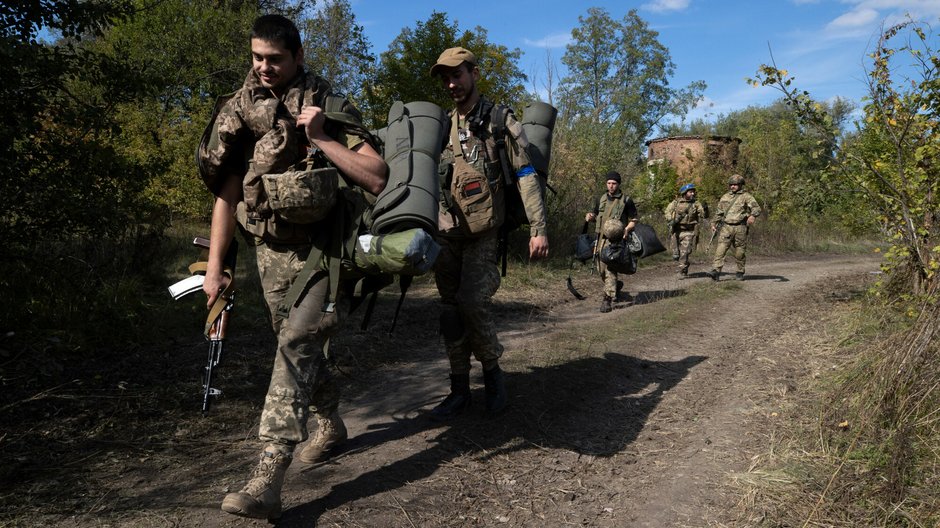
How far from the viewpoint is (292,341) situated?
2922mm

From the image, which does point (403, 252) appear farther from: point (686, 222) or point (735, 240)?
point (686, 222)

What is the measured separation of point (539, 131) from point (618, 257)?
535 cm

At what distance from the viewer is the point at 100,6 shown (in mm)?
4738

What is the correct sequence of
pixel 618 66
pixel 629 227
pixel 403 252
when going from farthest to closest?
pixel 618 66 → pixel 629 227 → pixel 403 252

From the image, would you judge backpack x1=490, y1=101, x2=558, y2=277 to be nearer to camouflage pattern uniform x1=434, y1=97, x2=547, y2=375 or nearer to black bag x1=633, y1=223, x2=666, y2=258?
camouflage pattern uniform x1=434, y1=97, x2=547, y2=375

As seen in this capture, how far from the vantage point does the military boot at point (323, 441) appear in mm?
3568

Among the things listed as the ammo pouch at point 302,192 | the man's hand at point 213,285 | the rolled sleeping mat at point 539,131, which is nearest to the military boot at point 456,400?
the rolled sleeping mat at point 539,131

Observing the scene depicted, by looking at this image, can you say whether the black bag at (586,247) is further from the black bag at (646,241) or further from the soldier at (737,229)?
the soldier at (737,229)

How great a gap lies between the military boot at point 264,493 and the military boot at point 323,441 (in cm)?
72

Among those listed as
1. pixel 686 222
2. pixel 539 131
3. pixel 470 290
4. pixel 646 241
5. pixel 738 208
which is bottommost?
pixel 470 290

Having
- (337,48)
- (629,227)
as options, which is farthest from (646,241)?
(337,48)

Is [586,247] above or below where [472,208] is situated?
below

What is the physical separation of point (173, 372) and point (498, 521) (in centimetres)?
317

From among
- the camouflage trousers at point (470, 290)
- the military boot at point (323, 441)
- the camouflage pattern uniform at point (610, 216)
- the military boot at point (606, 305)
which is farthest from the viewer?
the camouflage pattern uniform at point (610, 216)
